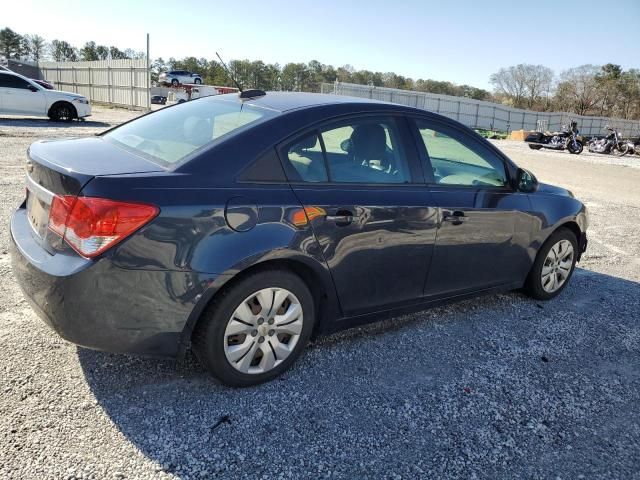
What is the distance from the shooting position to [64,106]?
17.5m

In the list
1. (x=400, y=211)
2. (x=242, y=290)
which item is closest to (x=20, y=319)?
(x=242, y=290)

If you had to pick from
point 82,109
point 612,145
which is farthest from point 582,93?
point 82,109

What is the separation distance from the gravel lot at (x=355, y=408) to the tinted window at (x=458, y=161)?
44.7 inches

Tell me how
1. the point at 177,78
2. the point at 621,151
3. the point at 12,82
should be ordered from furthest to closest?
the point at 177,78
the point at 621,151
the point at 12,82

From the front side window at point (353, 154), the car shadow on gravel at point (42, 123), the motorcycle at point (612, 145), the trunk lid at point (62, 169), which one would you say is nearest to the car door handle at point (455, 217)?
the front side window at point (353, 154)

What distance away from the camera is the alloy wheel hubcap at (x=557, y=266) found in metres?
4.48

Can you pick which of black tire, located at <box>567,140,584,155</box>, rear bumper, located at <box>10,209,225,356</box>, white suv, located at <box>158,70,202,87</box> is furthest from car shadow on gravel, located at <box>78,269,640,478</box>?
white suv, located at <box>158,70,202,87</box>

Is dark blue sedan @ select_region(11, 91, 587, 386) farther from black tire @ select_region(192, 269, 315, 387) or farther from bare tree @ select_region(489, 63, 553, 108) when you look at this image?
bare tree @ select_region(489, 63, 553, 108)

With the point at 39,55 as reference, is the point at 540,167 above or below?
below

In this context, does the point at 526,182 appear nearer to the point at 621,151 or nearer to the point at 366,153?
the point at 366,153

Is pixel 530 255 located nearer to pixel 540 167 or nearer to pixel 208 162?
pixel 208 162

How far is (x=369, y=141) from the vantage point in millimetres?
3387

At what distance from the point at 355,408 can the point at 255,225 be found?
1.15 m

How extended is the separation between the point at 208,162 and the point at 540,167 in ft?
55.9
